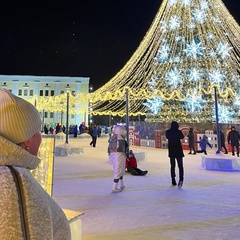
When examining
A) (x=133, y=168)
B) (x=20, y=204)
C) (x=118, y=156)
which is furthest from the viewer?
(x=133, y=168)

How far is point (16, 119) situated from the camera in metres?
0.87

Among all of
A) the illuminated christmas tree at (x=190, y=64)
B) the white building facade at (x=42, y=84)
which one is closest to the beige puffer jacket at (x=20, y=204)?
the illuminated christmas tree at (x=190, y=64)

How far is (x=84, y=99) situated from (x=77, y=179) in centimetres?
973

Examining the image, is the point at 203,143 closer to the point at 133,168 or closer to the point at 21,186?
the point at 133,168

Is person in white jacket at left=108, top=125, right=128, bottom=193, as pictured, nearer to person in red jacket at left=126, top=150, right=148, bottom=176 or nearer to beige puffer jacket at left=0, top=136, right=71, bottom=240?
person in red jacket at left=126, top=150, right=148, bottom=176

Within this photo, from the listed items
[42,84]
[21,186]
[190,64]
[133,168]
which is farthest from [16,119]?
[42,84]

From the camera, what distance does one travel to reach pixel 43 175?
3.50m

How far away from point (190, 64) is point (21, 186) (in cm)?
1676

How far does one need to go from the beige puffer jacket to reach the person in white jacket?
16.3ft

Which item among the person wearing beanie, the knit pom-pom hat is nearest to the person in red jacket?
the person wearing beanie

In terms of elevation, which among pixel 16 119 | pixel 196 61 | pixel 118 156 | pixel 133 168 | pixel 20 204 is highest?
pixel 196 61

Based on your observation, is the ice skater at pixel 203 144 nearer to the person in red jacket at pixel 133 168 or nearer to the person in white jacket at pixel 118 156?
the person in red jacket at pixel 133 168

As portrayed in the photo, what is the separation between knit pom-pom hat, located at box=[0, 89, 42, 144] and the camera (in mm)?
849

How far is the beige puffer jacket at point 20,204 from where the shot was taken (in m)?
0.75
